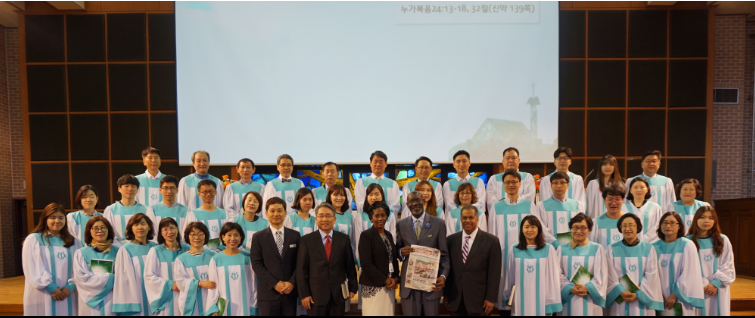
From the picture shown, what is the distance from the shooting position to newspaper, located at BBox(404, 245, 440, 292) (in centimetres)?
357

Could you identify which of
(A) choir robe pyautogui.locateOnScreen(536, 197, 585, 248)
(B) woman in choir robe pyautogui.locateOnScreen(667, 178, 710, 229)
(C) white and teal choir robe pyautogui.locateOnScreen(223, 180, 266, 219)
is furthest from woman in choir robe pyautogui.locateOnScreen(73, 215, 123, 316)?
(B) woman in choir robe pyautogui.locateOnScreen(667, 178, 710, 229)

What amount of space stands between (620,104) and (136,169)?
26.4 feet

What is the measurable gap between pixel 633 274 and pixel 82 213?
5.10 meters

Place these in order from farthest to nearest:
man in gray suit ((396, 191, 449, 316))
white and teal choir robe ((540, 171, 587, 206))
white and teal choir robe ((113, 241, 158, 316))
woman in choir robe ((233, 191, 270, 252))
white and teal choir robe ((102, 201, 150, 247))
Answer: white and teal choir robe ((540, 171, 587, 206)) < white and teal choir robe ((102, 201, 150, 247)) < woman in choir robe ((233, 191, 270, 252)) < white and teal choir robe ((113, 241, 158, 316)) < man in gray suit ((396, 191, 449, 316))

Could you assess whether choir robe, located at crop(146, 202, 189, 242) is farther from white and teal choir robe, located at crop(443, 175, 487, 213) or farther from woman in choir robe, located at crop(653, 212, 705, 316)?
woman in choir robe, located at crop(653, 212, 705, 316)

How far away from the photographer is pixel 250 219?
4316 millimetres

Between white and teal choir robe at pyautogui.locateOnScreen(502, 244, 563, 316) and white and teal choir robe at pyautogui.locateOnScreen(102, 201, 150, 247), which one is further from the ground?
white and teal choir robe at pyautogui.locateOnScreen(102, 201, 150, 247)

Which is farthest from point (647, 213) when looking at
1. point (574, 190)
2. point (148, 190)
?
point (148, 190)

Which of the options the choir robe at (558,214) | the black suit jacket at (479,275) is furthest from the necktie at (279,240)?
the choir robe at (558,214)

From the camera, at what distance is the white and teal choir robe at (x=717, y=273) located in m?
4.08

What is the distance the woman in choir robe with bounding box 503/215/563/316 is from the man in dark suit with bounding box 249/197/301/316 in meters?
1.92

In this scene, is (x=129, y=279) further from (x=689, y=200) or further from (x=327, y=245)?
(x=689, y=200)

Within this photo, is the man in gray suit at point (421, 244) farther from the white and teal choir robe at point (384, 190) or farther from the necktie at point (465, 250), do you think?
the white and teal choir robe at point (384, 190)

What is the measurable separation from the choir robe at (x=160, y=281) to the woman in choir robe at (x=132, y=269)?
111mm
